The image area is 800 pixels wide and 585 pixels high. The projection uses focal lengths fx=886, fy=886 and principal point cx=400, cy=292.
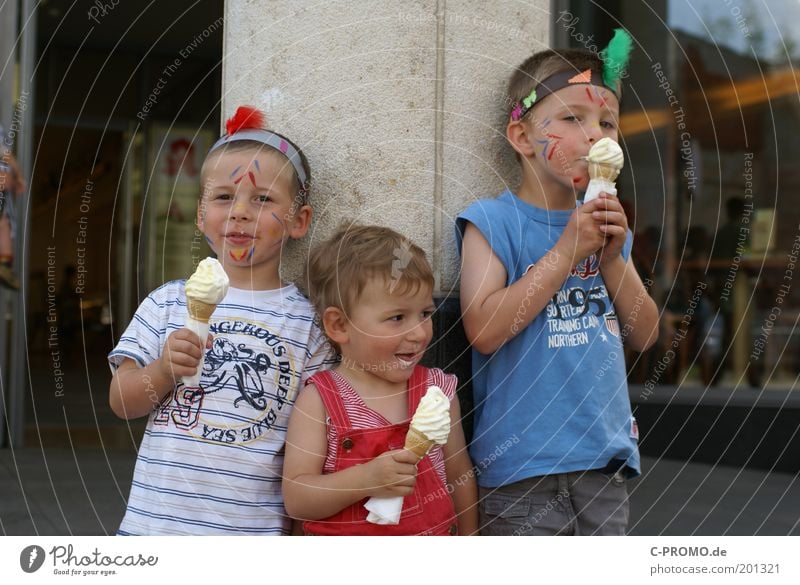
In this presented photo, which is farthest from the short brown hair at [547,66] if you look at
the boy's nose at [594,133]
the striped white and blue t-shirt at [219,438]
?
the striped white and blue t-shirt at [219,438]

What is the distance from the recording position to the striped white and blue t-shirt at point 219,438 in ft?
5.29

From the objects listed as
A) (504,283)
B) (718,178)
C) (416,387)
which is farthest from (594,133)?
(718,178)

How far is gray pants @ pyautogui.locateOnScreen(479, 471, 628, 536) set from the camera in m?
A: 1.66

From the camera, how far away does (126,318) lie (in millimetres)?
6746

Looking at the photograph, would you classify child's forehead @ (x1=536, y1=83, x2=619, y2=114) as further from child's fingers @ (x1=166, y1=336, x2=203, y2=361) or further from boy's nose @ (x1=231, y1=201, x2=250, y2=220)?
child's fingers @ (x1=166, y1=336, x2=203, y2=361)

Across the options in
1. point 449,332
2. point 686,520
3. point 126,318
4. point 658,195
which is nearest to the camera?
point 449,332

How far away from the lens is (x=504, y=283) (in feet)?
5.43

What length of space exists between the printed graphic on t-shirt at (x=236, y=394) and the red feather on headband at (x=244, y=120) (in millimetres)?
415

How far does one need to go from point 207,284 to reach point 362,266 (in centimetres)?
28

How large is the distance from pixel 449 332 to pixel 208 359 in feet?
1.54

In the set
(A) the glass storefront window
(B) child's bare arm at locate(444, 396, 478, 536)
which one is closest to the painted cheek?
(B) child's bare arm at locate(444, 396, 478, 536)

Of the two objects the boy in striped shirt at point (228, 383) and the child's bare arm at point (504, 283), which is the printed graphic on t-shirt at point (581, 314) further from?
the boy in striped shirt at point (228, 383)

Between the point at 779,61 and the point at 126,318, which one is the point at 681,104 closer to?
the point at 779,61
